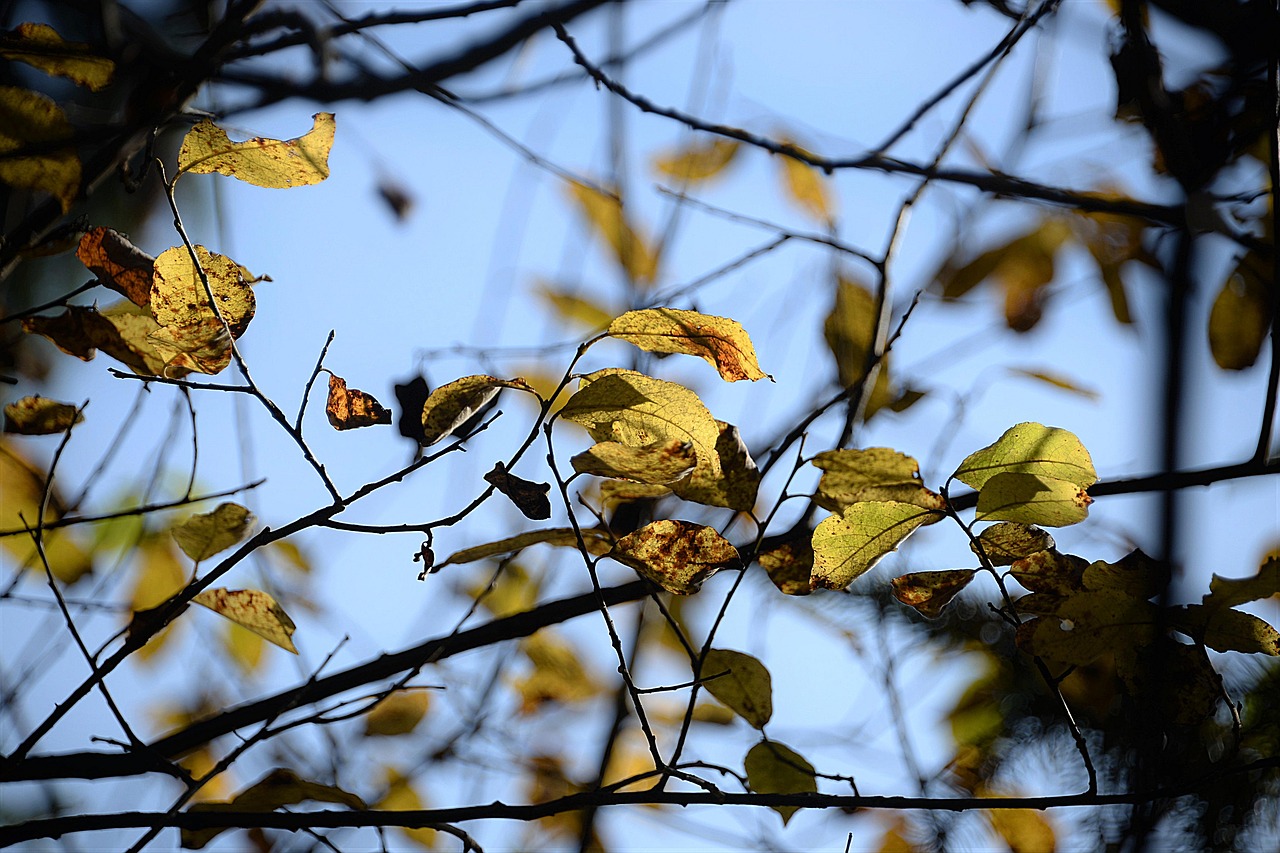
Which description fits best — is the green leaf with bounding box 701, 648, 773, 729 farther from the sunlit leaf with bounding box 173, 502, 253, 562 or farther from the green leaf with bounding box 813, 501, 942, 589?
the sunlit leaf with bounding box 173, 502, 253, 562

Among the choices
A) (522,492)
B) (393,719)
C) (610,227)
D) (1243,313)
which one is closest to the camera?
(522,492)

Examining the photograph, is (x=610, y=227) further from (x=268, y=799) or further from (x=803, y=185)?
(x=268, y=799)

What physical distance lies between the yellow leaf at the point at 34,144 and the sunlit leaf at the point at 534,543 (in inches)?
12.6

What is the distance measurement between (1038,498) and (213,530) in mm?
479

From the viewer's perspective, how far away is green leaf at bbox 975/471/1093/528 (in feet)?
1.35

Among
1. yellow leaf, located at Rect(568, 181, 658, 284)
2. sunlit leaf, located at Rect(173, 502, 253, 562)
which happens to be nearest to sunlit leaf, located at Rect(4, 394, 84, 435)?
sunlit leaf, located at Rect(173, 502, 253, 562)

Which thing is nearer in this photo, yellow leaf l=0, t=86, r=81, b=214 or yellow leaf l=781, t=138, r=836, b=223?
yellow leaf l=0, t=86, r=81, b=214

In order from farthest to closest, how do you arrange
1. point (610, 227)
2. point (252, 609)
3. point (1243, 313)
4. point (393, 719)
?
point (610, 227), point (393, 719), point (1243, 313), point (252, 609)

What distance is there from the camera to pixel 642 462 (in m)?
0.39

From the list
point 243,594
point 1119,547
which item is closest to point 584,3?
point 243,594

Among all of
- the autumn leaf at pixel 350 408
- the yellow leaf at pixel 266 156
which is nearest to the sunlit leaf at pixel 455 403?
the autumn leaf at pixel 350 408

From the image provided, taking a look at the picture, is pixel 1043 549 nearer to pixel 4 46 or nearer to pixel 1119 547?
pixel 1119 547

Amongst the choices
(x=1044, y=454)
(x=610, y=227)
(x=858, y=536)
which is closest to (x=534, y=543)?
(x=858, y=536)

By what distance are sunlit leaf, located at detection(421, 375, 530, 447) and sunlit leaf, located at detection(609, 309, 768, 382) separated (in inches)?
2.6
